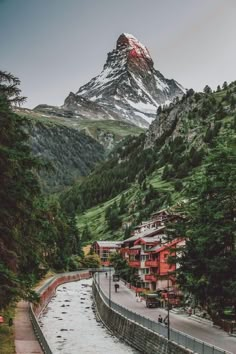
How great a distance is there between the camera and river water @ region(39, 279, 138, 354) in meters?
52.2

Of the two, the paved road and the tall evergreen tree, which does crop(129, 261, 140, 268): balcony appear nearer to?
the paved road

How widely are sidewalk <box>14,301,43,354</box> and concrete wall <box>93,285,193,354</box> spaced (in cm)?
972

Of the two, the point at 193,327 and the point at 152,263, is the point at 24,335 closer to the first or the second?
the point at 193,327

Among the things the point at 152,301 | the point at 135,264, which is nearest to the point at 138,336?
the point at 152,301

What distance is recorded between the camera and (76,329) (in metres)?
63.4

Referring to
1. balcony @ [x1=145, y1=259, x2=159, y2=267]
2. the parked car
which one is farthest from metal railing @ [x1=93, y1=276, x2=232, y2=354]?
balcony @ [x1=145, y1=259, x2=159, y2=267]

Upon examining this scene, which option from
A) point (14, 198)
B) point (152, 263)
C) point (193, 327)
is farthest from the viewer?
point (152, 263)

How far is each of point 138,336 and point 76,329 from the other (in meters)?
13.4

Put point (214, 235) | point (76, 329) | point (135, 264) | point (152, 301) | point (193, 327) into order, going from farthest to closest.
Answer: point (135, 264), point (152, 301), point (76, 329), point (193, 327), point (214, 235)

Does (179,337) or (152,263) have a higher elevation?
(152,263)

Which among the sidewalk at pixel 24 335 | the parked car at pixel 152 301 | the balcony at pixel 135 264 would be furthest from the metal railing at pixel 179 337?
the balcony at pixel 135 264

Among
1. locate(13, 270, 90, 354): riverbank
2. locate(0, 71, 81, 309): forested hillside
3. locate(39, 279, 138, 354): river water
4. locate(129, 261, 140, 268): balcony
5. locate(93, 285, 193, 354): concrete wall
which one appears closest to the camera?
locate(0, 71, 81, 309): forested hillside

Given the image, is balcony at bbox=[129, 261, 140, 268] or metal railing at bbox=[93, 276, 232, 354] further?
balcony at bbox=[129, 261, 140, 268]

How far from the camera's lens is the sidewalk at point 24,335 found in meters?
39.8
